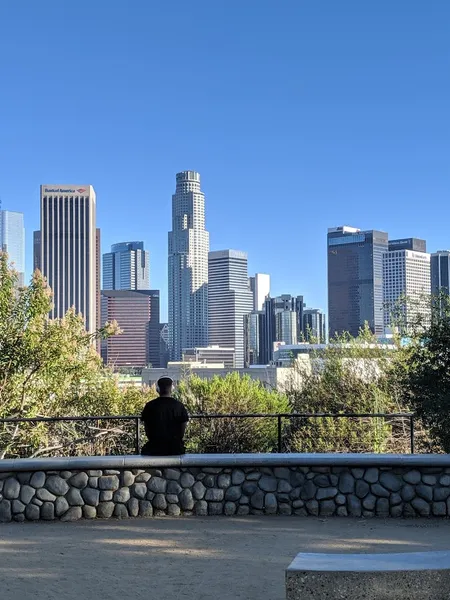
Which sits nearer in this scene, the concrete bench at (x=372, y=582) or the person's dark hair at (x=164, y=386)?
the concrete bench at (x=372, y=582)

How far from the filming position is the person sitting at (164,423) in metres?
9.10

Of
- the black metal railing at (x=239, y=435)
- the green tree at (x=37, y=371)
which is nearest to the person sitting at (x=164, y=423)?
the black metal railing at (x=239, y=435)

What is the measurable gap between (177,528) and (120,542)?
0.78 metres

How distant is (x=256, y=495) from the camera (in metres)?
9.12

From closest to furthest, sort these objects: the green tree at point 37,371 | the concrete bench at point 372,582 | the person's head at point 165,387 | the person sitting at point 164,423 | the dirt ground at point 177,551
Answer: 1. the concrete bench at point 372,582
2. the dirt ground at point 177,551
3. the person sitting at point 164,423
4. the person's head at point 165,387
5. the green tree at point 37,371

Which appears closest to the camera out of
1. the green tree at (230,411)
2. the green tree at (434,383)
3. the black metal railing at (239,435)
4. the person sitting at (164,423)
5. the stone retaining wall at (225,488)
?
the stone retaining wall at (225,488)

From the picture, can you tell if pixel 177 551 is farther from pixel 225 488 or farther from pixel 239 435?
pixel 239 435

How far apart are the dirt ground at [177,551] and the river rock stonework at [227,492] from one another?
205 millimetres

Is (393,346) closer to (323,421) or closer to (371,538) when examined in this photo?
(323,421)

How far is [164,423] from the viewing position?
9.11 metres

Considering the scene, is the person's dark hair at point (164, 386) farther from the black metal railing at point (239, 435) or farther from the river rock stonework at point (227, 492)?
the black metal railing at point (239, 435)

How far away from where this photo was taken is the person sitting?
358 inches

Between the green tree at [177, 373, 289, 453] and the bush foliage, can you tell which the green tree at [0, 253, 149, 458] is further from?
the green tree at [177, 373, 289, 453]

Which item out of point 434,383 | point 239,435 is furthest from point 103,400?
point 434,383
